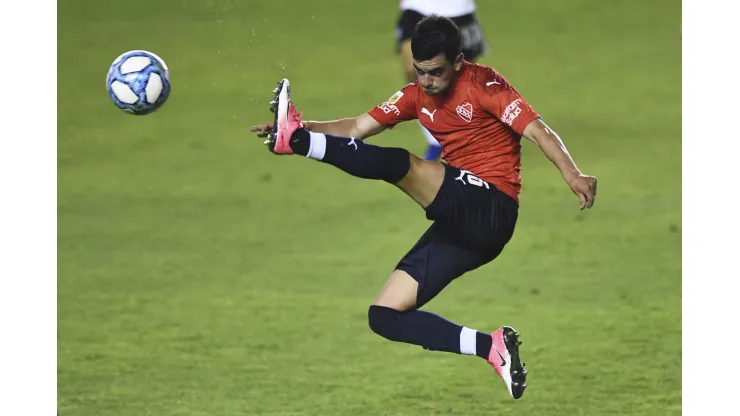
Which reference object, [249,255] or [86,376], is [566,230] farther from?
[86,376]

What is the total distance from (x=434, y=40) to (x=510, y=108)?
15.8 inches

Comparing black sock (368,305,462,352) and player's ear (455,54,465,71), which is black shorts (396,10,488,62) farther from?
black sock (368,305,462,352)

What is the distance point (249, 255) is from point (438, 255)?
10.6ft

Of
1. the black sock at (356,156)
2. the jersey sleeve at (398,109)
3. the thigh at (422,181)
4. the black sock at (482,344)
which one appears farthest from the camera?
the jersey sleeve at (398,109)

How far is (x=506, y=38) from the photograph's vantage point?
12.8 meters

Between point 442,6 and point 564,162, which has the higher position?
point 442,6

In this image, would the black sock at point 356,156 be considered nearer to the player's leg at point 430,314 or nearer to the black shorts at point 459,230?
the black shorts at point 459,230

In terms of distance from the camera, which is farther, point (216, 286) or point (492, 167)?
point (216, 286)

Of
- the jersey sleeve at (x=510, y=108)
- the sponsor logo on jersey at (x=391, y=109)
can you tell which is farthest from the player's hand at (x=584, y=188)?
the sponsor logo on jersey at (x=391, y=109)

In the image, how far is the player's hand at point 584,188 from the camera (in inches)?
182

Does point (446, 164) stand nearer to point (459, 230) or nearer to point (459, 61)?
point (459, 230)

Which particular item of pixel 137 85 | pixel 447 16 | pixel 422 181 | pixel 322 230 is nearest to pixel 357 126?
pixel 422 181

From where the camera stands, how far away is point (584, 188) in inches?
182
